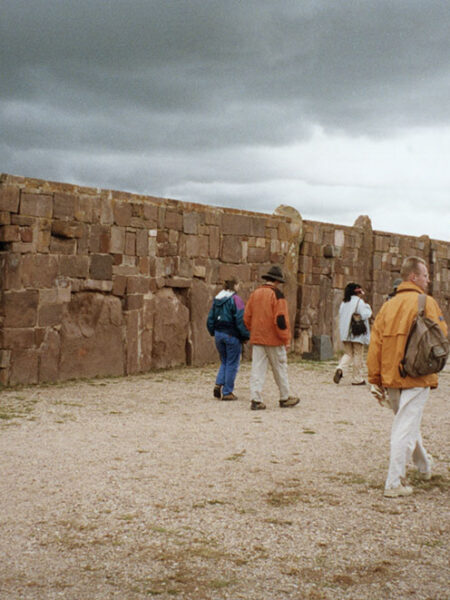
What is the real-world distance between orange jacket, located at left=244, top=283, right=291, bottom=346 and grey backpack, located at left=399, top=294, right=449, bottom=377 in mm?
3626

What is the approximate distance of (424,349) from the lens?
5.33 meters

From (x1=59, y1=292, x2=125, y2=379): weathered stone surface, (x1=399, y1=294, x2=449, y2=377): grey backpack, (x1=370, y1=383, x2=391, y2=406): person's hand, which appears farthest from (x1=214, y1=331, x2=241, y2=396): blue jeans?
(x1=399, y1=294, x2=449, y2=377): grey backpack

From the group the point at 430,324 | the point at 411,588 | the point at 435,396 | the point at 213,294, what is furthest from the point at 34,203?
the point at 411,588

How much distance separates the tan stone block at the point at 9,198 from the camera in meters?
10.8

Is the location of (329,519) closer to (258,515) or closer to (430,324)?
(258,515)

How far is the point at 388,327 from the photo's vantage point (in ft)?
18.3

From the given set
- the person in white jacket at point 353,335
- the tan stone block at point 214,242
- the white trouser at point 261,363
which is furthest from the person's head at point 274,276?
the tan stone block at point 214,242

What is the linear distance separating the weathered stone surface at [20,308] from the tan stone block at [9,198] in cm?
Result: 128

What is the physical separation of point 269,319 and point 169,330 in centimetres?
456

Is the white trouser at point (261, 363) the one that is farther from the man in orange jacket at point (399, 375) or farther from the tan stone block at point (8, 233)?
the tan stone block at point (8, 233)

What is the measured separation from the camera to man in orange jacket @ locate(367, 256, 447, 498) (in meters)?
5.44

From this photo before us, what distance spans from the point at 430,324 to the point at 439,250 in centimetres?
1730

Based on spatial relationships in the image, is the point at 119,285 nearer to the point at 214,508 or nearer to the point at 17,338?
the point at 17,338

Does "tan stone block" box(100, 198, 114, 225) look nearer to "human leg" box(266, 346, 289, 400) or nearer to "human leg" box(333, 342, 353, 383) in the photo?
"human leg" box(266, 346, 289, 400)
